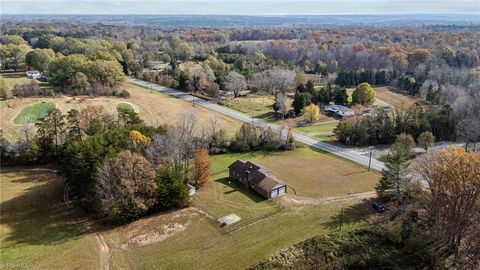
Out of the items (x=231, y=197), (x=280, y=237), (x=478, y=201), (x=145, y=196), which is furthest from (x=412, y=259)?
(x=145, y=196)

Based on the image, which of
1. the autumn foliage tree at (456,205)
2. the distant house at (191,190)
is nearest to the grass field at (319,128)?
the distant house at (191,190)

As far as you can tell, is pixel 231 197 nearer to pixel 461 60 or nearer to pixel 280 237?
pixel 280 237

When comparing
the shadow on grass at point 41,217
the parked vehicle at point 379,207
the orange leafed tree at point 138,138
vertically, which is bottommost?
the shadow on grass at point 41,217

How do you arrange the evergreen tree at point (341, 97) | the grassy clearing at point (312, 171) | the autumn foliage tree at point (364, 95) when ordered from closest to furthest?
1. the grassy clearing at point (312, 171)
2. the autumn foliage tree at point (364, 95)
3. the evergreen tree at point (341, 97)

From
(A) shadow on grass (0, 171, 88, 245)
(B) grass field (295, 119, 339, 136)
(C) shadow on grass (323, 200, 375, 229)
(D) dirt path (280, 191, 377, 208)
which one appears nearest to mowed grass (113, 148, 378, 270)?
(C) shadow on grass (323, 200, 375, 229)

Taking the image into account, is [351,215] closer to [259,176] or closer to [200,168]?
[259,176]

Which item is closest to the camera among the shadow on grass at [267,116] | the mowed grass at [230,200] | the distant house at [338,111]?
the mowed grass at [230,200]

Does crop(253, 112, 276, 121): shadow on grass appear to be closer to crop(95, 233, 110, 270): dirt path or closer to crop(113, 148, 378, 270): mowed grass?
crop(113, 148, 378, 270): mowed grass

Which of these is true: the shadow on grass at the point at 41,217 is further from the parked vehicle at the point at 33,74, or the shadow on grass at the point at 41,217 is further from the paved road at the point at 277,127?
the parked vehicle at the point at 33,74
